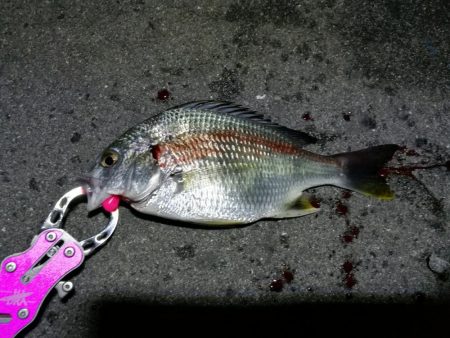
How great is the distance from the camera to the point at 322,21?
113 inches

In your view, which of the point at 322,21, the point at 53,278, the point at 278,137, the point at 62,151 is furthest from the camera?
the point at 322,21

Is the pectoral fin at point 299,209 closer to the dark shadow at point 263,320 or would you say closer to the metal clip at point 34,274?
the dark shadow at point 263,320

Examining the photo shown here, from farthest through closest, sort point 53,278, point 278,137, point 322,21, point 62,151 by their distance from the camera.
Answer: point 322,21 < point 62,151 < point 278,137 < point 53,278

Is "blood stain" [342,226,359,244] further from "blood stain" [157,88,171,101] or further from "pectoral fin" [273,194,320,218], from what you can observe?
"blood stain" [157,88,171,101]

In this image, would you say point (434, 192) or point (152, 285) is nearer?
point (152, 285)

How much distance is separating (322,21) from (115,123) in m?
1.49

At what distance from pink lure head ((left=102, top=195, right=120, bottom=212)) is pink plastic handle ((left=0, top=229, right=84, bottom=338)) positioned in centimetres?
24

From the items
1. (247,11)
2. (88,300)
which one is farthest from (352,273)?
(247,11)

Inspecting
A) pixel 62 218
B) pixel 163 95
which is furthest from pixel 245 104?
pixel 62 218

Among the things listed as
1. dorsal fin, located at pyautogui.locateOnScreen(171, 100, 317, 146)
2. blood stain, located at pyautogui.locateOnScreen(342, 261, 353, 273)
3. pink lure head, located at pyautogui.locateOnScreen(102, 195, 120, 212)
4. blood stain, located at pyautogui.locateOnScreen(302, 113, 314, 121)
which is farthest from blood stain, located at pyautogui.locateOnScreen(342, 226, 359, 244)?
pink lure head, located at pyautogui.locateOnScreen(102, 195, 120, 212)

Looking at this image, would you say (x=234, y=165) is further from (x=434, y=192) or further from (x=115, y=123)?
(x=434, y=192)

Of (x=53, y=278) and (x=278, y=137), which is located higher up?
(x=278, y=137)

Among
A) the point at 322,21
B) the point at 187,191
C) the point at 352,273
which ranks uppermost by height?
the point at 322,21

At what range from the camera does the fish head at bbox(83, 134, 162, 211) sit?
2.18 meters
